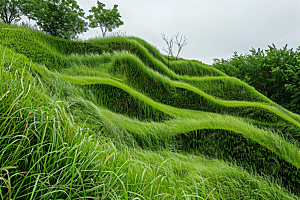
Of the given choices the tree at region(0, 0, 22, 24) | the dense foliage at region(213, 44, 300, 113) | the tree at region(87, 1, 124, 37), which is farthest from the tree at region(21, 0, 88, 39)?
the dense foliage at region(213, 44, 300, 113)

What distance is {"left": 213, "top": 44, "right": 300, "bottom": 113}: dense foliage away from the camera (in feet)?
48.4

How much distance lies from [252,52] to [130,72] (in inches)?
760

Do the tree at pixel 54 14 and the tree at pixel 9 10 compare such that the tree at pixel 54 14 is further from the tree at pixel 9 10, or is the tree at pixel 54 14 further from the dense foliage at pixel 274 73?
the dense foliage at pixel 274 73

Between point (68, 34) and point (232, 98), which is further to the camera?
point (68, 34)

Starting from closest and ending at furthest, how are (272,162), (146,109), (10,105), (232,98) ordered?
1. (10,105)
2. (272,162)
3. (146,109)
4. (232,98)

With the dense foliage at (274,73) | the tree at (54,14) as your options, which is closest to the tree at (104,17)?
the tree at (54,14)

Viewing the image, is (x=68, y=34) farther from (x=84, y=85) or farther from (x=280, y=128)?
(x=280, y=128)

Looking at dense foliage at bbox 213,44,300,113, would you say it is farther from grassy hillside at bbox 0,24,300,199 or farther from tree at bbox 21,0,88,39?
tree at bbox 21,0,88,39

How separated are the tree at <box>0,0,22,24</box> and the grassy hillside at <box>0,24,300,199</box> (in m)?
18.8

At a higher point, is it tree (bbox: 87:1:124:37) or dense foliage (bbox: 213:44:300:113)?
tree (bbox: 87:1:124:37)

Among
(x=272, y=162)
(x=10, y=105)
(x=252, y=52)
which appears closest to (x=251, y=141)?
(x=272, y=162)

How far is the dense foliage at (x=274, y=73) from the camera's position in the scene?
14.8 meters

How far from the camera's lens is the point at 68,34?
23.2m

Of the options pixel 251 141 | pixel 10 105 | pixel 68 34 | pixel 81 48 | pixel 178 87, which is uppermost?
pixel 68 34
